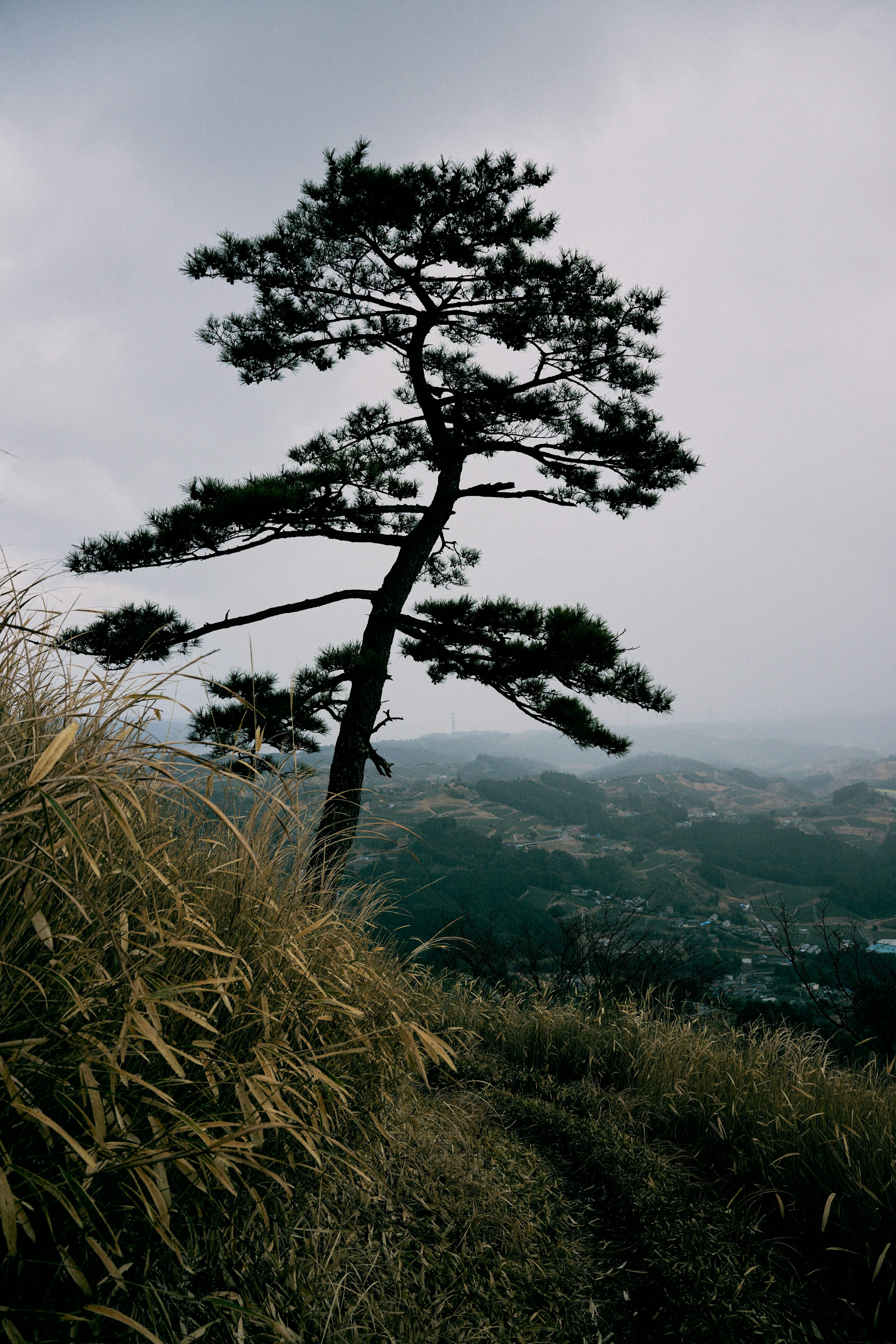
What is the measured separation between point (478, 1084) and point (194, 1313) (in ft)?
5.40

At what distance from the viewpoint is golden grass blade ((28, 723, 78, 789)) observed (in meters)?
0.84

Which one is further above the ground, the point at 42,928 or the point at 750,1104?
the point at 42,928

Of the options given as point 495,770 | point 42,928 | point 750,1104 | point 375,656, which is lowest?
point 495,770

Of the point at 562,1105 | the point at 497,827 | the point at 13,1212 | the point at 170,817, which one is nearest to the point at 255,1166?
the point at 13,1212

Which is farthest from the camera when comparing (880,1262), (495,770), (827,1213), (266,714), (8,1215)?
(495,770)

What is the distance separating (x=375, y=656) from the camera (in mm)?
4078

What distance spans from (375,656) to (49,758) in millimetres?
3233

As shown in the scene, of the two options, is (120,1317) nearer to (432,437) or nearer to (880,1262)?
(880,1262)

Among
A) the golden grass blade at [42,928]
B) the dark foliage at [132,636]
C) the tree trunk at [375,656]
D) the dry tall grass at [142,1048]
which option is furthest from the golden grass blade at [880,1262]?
the dark foliage at [132,636]

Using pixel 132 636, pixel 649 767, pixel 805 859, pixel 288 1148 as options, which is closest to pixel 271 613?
pixel 132 636

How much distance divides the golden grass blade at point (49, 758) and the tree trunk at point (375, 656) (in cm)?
253

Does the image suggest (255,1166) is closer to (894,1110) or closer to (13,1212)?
(13,1212)

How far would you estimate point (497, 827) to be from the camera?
5262 centimetres

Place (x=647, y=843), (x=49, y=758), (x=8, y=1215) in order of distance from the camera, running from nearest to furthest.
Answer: (x=8, y=1215) → (x=49, y=758) → (x=647, y=843)
